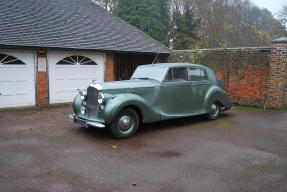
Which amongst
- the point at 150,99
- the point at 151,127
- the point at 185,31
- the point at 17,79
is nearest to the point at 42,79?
the point at 17,79

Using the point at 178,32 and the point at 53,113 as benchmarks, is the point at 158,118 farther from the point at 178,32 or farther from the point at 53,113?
the point at 178,32

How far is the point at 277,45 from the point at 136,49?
6.34 m

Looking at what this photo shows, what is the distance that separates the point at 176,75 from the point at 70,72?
19.1 ft

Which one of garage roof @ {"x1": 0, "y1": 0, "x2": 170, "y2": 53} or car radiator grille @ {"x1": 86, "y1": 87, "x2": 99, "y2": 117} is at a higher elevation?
garage roof @ {"x1": 0, "y1": 0, "x2": 170, "y2": 53}

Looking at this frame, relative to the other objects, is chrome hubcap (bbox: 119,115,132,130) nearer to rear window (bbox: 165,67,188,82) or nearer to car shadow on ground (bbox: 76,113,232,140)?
car shadow on ground (bbox: 76,113,232,140)

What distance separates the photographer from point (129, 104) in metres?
6.08

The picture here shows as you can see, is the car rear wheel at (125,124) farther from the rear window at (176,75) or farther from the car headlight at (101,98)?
the rear window at (176,75)

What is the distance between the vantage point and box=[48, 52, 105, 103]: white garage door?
433 inches

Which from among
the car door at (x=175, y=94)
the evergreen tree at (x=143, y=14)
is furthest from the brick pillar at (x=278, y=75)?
the evergreen tree at (x=143, y=14)

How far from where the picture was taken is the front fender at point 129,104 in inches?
228

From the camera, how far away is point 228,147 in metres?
5.58

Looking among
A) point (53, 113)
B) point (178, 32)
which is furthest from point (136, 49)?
point (178, 32)

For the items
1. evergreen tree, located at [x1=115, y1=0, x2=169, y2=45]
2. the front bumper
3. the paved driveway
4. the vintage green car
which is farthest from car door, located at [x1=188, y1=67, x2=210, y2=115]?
evergreen tree, located at [x1=115, y1=0, x2=169, y2=45]

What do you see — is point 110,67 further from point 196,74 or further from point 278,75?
point 278,75
